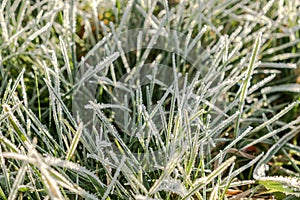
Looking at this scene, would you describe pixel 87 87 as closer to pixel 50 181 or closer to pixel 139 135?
pixel 139 135

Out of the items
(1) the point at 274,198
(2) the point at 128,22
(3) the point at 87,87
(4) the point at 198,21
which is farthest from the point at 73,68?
(1) the point at 274,198

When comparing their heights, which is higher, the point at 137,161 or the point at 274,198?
the point at 137,161

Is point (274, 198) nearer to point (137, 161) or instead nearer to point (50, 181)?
point (137, 161)

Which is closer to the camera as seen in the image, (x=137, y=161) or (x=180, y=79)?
(x=137, y=161)

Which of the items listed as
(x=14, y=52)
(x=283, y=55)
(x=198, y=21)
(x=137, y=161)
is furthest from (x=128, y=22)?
(x=137, y=161)

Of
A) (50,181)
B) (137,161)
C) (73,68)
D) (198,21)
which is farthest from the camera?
(198,21)

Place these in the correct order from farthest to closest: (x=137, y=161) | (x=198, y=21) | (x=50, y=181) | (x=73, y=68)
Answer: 1. (x=198, y=21)
2. (x=73, y=68)
3. (x=137, y=161)
4. (x=50, y=181)

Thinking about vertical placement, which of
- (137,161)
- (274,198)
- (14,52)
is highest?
(14,52)
